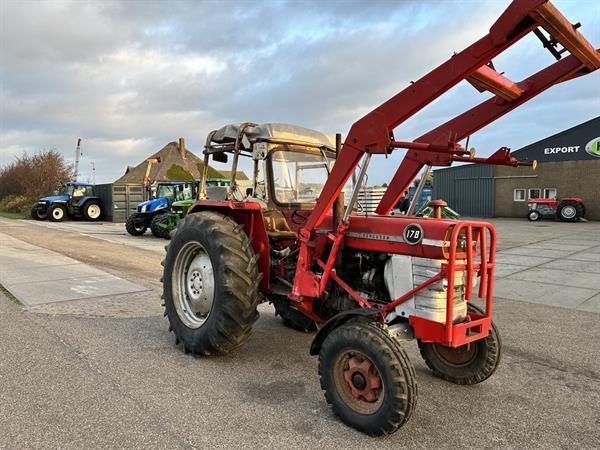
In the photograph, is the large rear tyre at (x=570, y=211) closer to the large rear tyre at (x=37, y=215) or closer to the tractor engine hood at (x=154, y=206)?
the tractor engine hood at (x=154, y=206)

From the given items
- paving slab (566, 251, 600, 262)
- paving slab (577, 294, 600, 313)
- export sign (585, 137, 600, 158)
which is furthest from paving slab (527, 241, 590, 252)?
export sign (585, 137, 600, 158)

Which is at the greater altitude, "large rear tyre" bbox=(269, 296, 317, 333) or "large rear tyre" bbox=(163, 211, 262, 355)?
"large rear tyre" bbox=(163, 211, 262, 355)

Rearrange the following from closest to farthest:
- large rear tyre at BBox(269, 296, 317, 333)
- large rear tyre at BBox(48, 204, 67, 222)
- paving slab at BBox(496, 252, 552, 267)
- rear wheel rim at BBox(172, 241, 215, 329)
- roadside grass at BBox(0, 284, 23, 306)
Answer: rear wheel rim at BBox(172, 241, 215, 329) → large rear tyre at BBox(269, 296, 317, 333) → roadside grass at BBox(0, 284, 23, 306) → paving slab at BBox(496, 252, 552, 267) → large rear tyre at BBox(48, 204, 67, 222)

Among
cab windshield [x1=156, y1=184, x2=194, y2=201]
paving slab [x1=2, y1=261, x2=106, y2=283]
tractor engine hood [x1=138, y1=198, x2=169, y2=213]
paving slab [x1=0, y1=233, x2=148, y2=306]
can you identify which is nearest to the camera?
paving slab [x1=0, y1=233, x2=148, y2=306]

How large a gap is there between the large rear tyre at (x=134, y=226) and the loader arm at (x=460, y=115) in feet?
50.1

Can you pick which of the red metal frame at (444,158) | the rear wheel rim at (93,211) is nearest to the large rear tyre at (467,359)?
the red metal frame at (444,158)

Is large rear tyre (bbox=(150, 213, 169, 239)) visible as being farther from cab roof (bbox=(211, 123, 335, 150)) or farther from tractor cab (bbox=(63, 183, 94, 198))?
tractor cab (bbox=(63, 183, 94, 198))

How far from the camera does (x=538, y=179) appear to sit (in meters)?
26.8

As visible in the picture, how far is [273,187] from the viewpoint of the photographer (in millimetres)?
4445

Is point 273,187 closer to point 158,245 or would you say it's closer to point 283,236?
point 283,236

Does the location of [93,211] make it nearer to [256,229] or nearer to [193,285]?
[193,285]

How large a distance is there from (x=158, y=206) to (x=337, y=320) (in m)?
15.9

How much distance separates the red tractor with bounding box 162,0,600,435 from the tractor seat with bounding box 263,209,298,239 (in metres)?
0.01

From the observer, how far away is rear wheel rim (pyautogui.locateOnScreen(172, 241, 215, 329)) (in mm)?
4453
